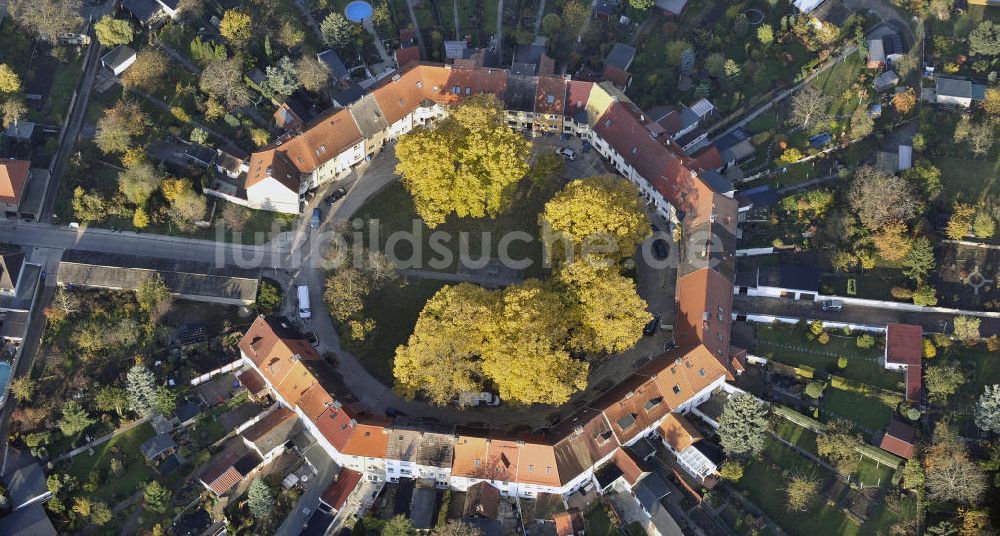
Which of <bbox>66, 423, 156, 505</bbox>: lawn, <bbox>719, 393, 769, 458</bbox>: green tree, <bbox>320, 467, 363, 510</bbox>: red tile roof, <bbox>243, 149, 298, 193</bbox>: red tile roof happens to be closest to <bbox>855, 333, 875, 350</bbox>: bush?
<bbox>719, 393, 769, 458</bbox>: green tree

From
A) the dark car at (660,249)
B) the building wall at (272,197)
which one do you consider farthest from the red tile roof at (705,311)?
the building wall at (272,197)

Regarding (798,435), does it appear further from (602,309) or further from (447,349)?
(447,349)

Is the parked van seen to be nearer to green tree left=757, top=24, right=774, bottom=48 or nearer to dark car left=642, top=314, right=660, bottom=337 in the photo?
dark car left=642, top=314, right=660, bottom=337

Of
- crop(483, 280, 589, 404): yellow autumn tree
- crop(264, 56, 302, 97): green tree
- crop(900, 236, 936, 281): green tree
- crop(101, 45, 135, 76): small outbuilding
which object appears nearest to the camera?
crop(483, 280, 589, 404): yellow autumn tree

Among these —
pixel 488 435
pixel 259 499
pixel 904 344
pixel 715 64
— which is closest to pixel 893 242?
pixel 904 344

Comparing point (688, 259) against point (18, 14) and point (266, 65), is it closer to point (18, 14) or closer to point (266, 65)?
point (266, 65)

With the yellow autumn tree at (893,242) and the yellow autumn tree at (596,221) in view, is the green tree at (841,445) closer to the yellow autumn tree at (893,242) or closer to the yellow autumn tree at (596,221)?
the yellow autumn tree at (893,242)
